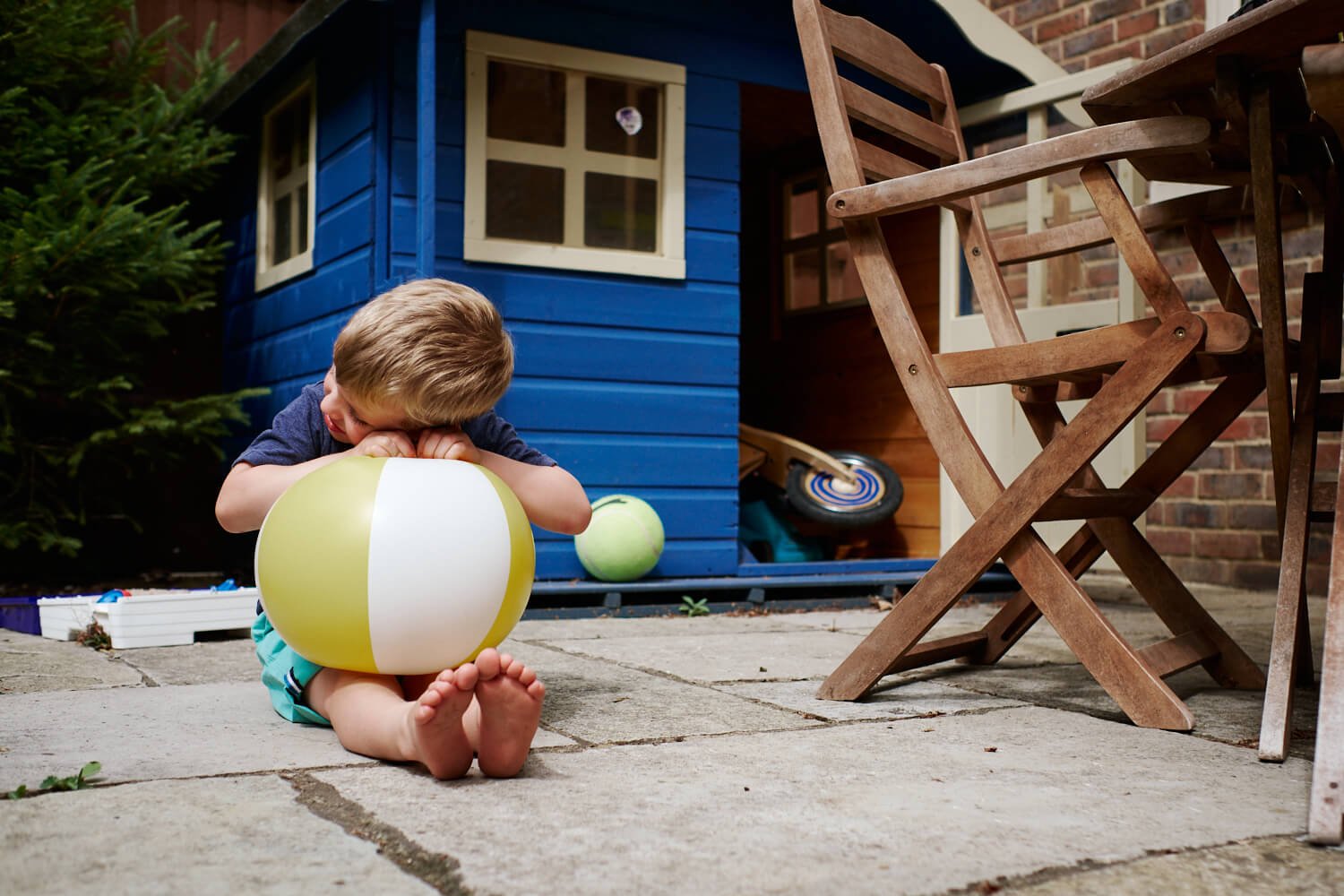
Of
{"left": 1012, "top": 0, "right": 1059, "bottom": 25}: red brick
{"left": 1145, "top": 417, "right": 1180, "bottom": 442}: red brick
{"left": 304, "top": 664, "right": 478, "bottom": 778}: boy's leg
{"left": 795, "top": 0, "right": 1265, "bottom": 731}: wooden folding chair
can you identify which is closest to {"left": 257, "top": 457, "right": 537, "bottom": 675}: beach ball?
{"left": 304, "top": 664, "right": 478, "bottom": 778}: boy's leg

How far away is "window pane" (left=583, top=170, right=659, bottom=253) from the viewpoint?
4141mm

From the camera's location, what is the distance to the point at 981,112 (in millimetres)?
4695

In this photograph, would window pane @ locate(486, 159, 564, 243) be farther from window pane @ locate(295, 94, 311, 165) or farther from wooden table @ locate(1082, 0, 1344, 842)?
wooden table @ locate(1082, 0, 1344, 842)

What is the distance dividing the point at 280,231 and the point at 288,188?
0.62 ft

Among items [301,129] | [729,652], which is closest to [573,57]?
[301,129]

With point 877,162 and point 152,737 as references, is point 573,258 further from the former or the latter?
point 152,737

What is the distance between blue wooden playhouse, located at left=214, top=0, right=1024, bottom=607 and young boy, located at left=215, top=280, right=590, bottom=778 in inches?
68.7

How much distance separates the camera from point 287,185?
4789 millimetres

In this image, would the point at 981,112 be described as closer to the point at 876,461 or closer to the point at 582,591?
the point at 876,461

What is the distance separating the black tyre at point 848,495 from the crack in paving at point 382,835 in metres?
3.53

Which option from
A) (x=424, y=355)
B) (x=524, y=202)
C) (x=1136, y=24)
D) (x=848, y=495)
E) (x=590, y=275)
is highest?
(x=1136, y=24)

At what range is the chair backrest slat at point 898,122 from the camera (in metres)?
2.31

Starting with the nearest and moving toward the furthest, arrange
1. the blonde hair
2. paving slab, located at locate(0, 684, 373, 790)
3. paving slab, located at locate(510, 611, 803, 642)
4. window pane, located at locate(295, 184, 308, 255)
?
paving slab, located at locate(0, 684, 373, 790)
the blonde hair
paving slab, located at locate(510, 611, 803, 642)
window pane, located at locate(295, 184, 308, 255)

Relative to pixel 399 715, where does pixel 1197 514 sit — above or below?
above
